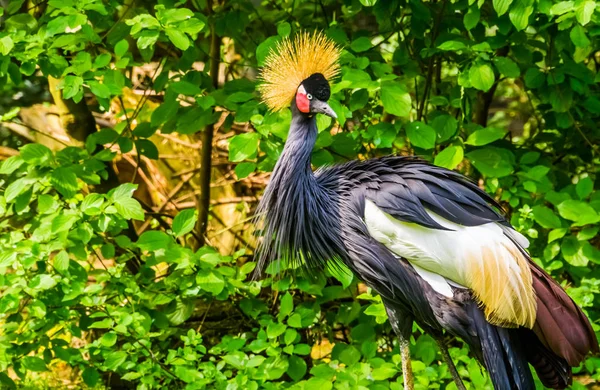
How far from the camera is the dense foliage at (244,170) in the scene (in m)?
2.57

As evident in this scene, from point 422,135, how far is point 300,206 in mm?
714

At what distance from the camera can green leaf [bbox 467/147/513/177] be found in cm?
281

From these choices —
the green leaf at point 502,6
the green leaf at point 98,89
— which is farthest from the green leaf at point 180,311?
the green leaf at point 502,6

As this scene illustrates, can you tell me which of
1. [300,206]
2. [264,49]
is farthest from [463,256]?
[264,49]

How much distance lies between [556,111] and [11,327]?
2.09 metres

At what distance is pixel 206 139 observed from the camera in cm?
354

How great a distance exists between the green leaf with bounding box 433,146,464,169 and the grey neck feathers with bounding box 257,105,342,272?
0.60 metres

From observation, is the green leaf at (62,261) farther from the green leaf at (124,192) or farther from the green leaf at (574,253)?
the green leaf at (574,253)

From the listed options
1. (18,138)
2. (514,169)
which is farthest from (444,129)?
(18,138)

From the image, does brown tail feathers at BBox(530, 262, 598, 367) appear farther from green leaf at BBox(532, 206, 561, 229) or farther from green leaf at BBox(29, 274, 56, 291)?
green leaf at BBox(29, 274, 56, 291)

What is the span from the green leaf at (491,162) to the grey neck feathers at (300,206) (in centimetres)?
76

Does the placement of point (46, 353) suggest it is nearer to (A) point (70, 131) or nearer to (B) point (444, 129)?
(A) point (70, 131)

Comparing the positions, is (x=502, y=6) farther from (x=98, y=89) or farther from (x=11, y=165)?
(x=11, y=165)

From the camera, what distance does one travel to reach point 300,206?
2.23 meters
